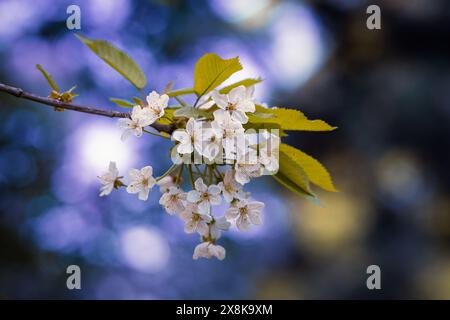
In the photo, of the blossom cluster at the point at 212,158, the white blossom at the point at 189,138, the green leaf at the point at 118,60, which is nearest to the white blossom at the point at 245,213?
the blossom cluster at the point at 212,158

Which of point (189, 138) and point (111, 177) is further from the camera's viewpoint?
point (111, 177)

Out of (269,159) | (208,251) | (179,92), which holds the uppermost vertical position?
(179,92)

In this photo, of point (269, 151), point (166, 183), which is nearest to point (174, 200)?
point (166, 183)

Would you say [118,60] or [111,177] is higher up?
[118,60]

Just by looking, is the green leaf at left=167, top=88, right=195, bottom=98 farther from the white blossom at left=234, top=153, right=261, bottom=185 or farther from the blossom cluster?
the white blossom at left=234, top=153, right=261, bottom=185

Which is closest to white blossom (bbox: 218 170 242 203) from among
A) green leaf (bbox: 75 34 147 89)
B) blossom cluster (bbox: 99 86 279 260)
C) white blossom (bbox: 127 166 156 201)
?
blossom cluster (bbox: 99 86 279 260)

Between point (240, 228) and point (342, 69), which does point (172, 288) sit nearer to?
point (342, 69)

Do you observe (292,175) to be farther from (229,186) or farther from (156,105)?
(156,105)

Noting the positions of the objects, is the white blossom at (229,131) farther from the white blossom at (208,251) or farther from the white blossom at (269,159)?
the white blossom at (208,251)
